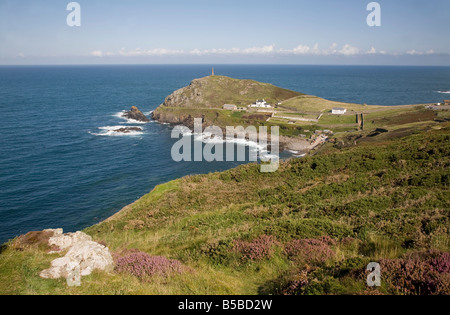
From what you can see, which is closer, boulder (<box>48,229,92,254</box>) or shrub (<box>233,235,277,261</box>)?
shrub (<box>233,235,277,261</box>)

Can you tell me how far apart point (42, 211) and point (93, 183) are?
11.3 metres

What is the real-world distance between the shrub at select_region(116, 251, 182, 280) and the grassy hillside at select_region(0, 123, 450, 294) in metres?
0.17

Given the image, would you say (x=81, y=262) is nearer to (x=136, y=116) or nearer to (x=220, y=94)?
(x=136, y=116)

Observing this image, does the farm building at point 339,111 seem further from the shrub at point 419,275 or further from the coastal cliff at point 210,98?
the shrub at point 419,275

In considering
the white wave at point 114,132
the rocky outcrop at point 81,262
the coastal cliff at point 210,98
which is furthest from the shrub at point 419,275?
the white wave at point 114,132

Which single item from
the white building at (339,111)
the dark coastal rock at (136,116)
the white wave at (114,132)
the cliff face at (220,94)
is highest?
the cliff face at (220,94)

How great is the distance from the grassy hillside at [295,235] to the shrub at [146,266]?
0.17 m

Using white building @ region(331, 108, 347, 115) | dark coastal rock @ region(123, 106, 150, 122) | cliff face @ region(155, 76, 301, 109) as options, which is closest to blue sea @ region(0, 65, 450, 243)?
dark coastal rock @ region(123, 106, 150, 122)

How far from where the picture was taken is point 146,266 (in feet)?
38.3

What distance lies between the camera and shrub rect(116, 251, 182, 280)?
11.3 m

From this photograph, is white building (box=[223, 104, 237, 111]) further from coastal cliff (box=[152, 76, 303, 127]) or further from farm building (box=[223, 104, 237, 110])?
coastal cliff (box=[152, 76, 303, 127])

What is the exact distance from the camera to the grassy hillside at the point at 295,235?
941 centimetres
